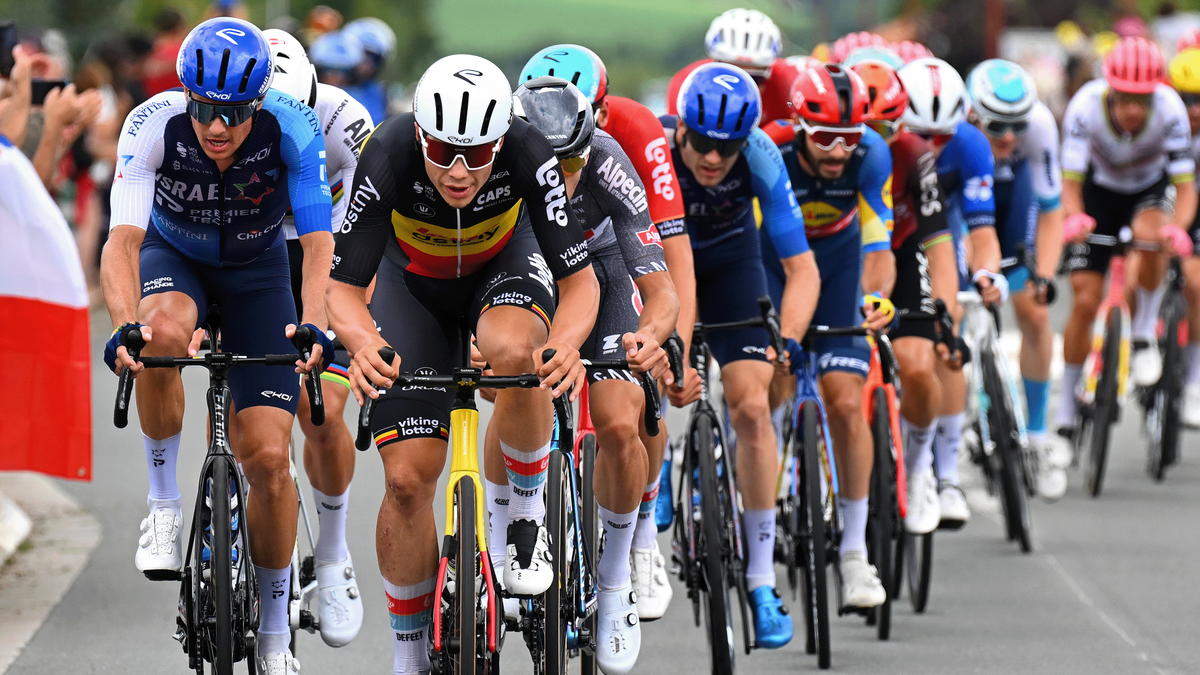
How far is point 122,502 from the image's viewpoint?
34.0ft

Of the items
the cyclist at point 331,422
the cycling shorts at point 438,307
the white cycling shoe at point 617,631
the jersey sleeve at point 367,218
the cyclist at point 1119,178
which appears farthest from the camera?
the cyclist at point 1119,178

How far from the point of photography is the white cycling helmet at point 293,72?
688 cm

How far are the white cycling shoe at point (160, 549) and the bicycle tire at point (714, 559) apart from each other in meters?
1.92

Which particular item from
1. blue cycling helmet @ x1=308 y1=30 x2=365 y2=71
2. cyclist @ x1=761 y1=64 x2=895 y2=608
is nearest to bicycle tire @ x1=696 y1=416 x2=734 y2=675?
cyclist @ x1=761 y1=64 x2=895 y2=608

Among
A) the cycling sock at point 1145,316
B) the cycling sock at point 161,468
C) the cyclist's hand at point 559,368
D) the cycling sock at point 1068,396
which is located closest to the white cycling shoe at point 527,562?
the cyclist's hand at point 559,368

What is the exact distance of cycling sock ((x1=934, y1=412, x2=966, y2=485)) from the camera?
8.78 meters

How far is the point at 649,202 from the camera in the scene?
6680 mm

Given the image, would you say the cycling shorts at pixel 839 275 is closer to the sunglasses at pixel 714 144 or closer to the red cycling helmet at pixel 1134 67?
the sunglasses at pixel 714 144

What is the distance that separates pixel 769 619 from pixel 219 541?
2275mm

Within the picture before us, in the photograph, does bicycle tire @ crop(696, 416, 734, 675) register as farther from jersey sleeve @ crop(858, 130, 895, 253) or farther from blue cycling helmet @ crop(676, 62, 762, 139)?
jersey sleeve @ crop(858, 130, 895, 253)

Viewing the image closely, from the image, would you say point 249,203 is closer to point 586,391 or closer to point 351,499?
point 586,391

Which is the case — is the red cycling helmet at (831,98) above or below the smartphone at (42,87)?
below

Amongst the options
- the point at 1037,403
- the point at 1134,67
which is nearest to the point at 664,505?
the point at 1037,403

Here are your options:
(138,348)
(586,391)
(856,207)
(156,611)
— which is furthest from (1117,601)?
(138,348)
